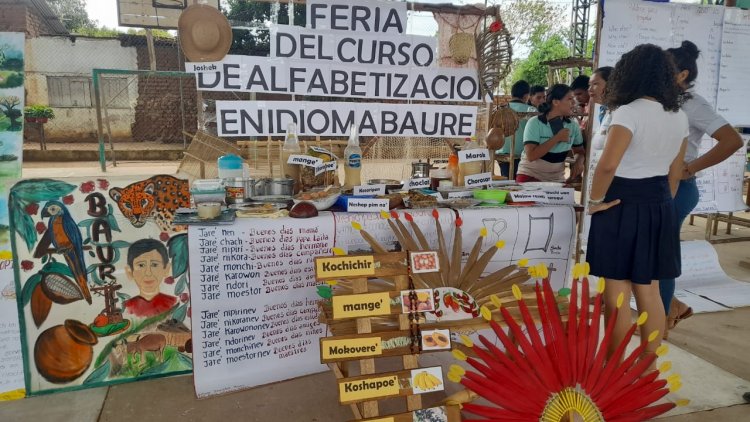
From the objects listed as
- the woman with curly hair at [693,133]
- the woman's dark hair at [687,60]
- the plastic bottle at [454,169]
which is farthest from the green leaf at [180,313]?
the woman's dark hair at [687,60]

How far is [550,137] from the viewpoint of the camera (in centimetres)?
363

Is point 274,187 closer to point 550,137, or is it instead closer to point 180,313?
point 180,313

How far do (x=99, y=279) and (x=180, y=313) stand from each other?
41 cm

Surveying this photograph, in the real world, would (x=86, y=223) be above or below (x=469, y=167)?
below

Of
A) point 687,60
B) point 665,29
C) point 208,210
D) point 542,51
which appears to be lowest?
point 208,210

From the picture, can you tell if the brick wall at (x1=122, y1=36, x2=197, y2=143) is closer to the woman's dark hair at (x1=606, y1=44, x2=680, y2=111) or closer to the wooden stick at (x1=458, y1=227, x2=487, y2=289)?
the wooden stick at (x1=458, y1=227, x2=487, y2=289)

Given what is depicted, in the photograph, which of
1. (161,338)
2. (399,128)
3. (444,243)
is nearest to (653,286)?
(444,243)

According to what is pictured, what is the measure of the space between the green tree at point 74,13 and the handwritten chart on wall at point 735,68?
29727mm

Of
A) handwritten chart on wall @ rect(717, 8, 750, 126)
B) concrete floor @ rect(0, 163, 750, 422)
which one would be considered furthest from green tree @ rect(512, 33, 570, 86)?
concrete floor @ rect(0, 163, 750, 422)

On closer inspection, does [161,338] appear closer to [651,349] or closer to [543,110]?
[651,349]

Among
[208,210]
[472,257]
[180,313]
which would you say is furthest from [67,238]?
[472,257]

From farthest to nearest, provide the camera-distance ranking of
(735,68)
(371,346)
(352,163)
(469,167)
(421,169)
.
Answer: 1. (735,68)
2. (421,169)
3. (469,167)
4. (352,163)
5. (371,346)

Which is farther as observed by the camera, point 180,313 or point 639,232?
point 180,313

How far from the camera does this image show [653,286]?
230 centimetres
